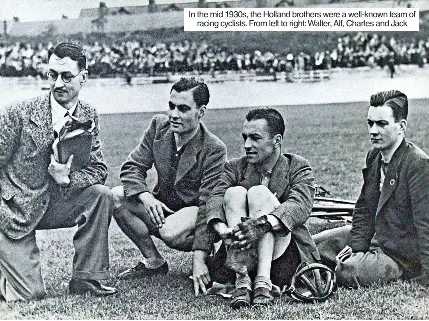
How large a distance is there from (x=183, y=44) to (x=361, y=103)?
106 centimetres

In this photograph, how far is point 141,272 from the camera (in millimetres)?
2941

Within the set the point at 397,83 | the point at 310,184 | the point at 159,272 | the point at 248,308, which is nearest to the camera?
the point at 248,308

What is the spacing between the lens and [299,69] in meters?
3.28

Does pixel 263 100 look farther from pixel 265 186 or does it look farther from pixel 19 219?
pixel 19 219

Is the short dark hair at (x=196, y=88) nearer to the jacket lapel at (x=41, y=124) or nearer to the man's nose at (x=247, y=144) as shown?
the man's nose at (x=247, y=144)

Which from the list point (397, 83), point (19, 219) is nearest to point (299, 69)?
point (397, 83)

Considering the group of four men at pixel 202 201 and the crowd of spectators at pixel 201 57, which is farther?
the crowd of spectators at pixel 201 57

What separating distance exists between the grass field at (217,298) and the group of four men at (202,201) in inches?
2.8

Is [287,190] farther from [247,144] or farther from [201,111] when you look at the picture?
[201,111]

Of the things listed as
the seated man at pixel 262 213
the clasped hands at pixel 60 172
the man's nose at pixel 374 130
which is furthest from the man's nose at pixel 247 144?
the clasped hands at pixel 60 172

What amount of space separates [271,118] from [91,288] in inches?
48.2

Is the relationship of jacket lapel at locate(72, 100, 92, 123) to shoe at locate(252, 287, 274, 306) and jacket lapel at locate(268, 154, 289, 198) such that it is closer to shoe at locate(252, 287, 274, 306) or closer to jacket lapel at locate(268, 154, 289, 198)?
jacket lapel at locate(268, 154, 289, 198)
